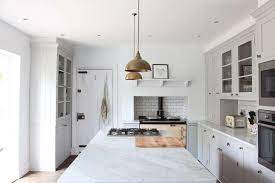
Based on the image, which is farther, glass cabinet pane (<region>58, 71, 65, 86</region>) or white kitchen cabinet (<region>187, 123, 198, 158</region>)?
white kitchen cabinet (<region>187, 123, 198, 158</region>)

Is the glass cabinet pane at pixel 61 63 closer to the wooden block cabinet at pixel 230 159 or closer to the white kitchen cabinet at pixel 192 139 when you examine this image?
the white kitchen cabinet at pixel 192 139

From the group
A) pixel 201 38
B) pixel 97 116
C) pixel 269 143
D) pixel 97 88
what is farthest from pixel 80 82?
pixel 269 143

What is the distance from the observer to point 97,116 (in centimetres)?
620

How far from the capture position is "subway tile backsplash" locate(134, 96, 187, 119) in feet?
20.5

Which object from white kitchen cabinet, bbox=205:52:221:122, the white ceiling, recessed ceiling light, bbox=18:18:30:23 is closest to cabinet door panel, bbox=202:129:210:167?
white kitchen cabinet, bbox=205:52:221:122

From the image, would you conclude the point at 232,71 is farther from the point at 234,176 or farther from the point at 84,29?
the point at 84,29

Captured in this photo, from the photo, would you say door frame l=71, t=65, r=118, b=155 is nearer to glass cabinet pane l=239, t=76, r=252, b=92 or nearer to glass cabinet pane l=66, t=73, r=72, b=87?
glass cabinet pane l=66, t=73, r=72, b=87

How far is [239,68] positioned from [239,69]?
0.02m

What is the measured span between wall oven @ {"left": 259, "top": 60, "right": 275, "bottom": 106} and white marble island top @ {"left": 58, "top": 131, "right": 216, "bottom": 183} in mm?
934

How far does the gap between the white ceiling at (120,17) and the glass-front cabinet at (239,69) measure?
1.21ft

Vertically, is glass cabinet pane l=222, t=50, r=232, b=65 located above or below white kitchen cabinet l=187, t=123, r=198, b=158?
A: above

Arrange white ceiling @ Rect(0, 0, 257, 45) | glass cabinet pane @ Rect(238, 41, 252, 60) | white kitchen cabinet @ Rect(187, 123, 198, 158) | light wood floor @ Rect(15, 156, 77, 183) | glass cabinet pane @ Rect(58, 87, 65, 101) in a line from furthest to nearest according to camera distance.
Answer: white kitchen cabinet @ Rect(187, 123, 198, 158) < glass cabinet pane @ Rect(58, 87, 65, 101) < light wood floor @ Rect(15, 156, 77, 183) < glass cabinet pane @ Rect(238, 41, 252, 60) < white ceiling @ Rect(0, 0, 257, 45)

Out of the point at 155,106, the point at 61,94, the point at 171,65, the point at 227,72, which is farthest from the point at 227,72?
the point at 61,94

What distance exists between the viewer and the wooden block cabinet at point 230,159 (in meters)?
3.03
